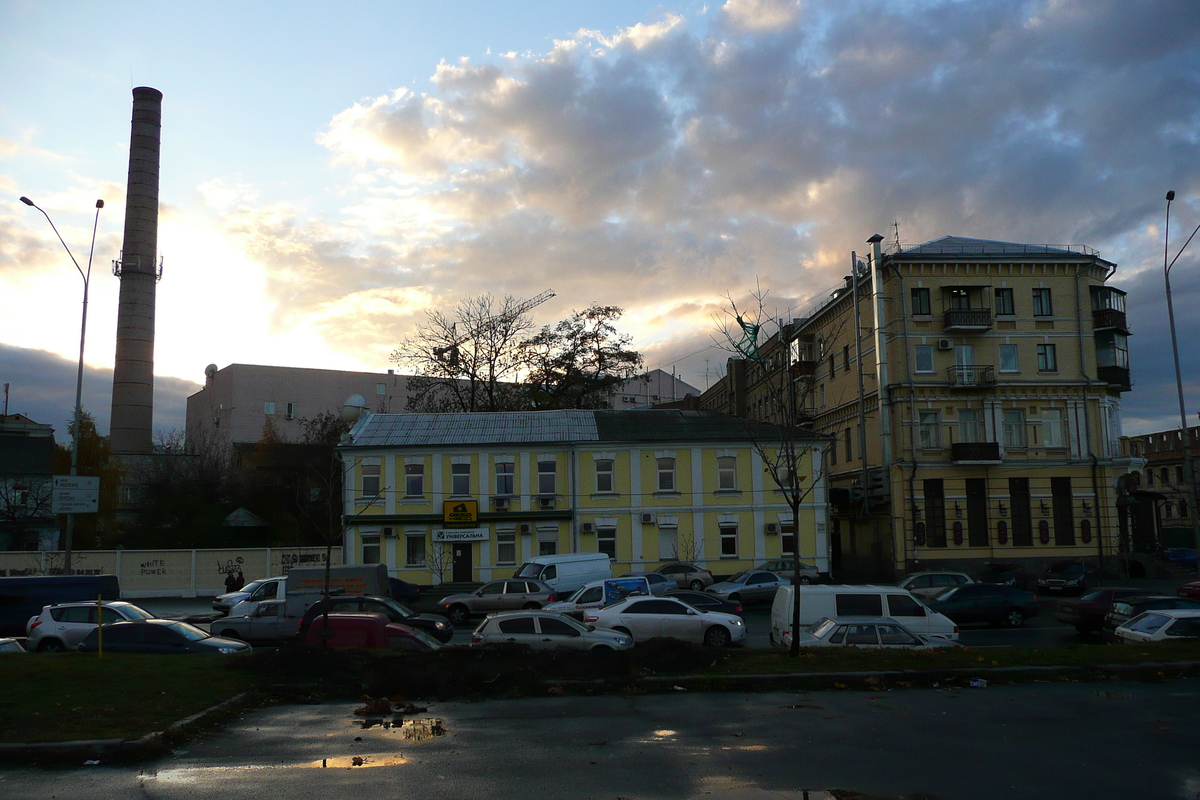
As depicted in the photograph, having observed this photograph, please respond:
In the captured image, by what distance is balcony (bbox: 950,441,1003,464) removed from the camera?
44.2 meters

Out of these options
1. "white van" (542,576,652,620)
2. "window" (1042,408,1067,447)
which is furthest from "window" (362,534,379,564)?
"window" (1042,408,1067,447)

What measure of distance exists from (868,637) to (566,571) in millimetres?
16788

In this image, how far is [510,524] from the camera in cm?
4147

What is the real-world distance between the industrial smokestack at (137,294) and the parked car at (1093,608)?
63995 mm

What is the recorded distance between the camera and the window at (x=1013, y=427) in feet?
150

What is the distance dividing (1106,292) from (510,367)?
1407 inches

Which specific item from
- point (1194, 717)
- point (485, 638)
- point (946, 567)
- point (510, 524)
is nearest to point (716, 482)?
point (510, 524)

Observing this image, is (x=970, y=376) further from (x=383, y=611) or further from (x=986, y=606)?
(x=383, y=611)

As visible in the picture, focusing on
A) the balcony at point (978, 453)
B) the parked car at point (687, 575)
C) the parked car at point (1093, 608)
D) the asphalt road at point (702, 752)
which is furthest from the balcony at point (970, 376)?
the asphalt road at point (702, 752)

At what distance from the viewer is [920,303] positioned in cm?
4638

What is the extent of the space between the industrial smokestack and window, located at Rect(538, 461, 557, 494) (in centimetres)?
3999

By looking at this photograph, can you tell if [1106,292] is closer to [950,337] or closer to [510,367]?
[950,337]

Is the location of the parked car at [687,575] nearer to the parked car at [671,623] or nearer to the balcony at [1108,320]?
the parked car at [671,623]

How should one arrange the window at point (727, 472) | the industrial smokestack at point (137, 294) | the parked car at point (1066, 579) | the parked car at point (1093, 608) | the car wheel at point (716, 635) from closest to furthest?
the car wheel at point (716, 635), the parked car at point (1093, 608), the parked car at point (1066, 579), the window at point (727, 472), the industrial smokestack at point (137, 294)
